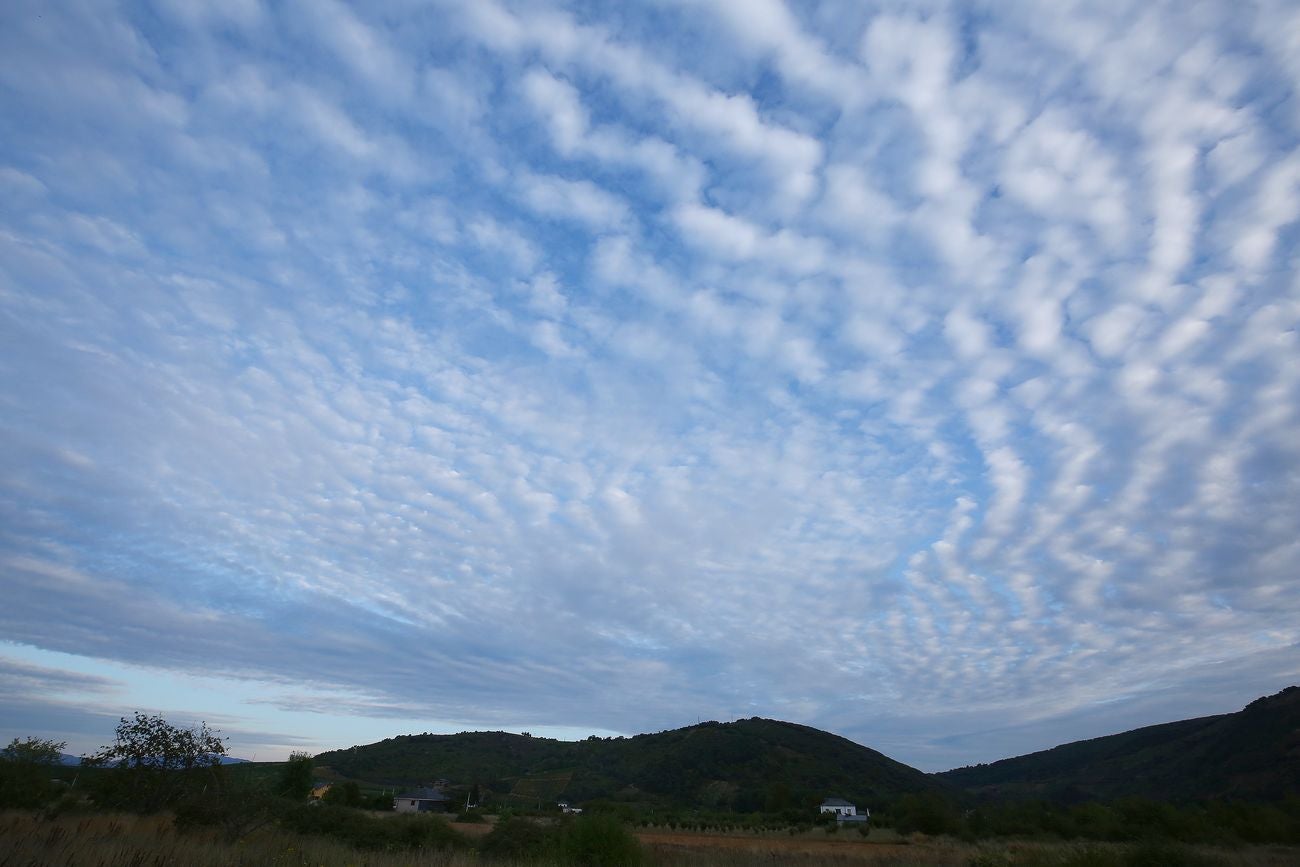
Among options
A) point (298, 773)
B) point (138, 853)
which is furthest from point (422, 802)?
point (138, 853)

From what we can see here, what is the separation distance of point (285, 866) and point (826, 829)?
4845cm

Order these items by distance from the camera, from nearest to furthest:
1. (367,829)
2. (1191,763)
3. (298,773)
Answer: (367,829) < (298,773) < (1191,763)

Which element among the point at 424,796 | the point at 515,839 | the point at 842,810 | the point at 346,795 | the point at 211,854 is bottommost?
the point at 211,854

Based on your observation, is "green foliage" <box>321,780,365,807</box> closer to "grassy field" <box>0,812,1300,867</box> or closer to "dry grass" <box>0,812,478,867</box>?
"grassy field" <box>0,812,1300,867</box>

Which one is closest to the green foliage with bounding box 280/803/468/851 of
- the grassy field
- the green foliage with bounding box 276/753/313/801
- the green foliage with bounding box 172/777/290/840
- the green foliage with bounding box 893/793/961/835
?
the green foliage with bounding box 172/777/290/840

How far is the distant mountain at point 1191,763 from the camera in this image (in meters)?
60.0

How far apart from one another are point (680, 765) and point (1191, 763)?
55.9m

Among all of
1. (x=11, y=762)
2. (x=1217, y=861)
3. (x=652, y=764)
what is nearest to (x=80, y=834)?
(x=11, y=762)

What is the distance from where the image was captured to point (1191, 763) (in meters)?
70.7

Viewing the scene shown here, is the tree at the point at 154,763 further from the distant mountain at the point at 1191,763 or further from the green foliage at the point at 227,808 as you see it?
the distant mountain at the point at 1191,763

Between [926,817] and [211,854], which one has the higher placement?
Answer: [926,817]

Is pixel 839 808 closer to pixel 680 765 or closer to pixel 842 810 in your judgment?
pixel 842 810

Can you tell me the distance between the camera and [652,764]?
3757 inches

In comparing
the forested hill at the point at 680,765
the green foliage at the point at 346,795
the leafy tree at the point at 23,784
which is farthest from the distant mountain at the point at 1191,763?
the leafy tree at the point at 23,784
